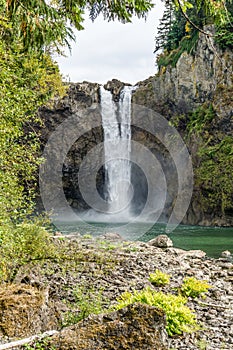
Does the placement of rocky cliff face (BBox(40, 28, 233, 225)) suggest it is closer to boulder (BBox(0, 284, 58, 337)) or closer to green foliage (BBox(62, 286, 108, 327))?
Result: green foliage (BBox(62, 286, 108, 327))

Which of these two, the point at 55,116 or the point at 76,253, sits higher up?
the point at 55,116

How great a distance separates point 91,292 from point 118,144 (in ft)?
90.6

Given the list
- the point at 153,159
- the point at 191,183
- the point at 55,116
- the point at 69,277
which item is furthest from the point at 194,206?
the point at 69,277

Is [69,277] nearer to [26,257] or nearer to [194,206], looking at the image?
[26,257]

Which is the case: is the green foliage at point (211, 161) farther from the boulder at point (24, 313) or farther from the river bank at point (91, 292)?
the boulder at point (24, 313)

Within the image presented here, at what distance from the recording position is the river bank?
3863 millimetres

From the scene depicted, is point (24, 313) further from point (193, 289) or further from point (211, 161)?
point (211, 161)

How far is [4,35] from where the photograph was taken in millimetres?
5773

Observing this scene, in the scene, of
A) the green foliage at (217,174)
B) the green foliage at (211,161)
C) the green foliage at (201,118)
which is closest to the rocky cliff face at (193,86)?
the green foliage at (201,118)

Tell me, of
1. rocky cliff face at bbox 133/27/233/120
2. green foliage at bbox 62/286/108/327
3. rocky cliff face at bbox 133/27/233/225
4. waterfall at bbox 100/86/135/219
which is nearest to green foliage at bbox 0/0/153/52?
green foliage at bbox 62/286/108/327

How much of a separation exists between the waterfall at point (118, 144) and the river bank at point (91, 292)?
23.8m

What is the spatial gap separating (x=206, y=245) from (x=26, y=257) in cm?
1145

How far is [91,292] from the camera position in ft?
19.5

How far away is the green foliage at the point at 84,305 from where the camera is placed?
454 centimetres
